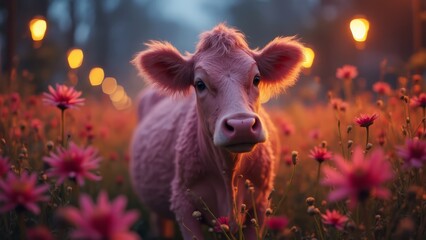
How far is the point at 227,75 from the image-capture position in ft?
9.41

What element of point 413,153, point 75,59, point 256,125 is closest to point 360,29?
point 256,125

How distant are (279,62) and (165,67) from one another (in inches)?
33.1

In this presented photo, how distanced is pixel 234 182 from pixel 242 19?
3395 centimetres

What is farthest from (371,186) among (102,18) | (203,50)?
(102,18)

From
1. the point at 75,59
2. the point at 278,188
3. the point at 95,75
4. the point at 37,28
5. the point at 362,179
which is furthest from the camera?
the point at 95,75

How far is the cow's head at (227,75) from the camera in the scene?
2488mm

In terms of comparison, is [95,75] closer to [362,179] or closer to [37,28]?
[37,28]

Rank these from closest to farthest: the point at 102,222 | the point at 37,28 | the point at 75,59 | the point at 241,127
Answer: the point at 102,222, the point at 241,127, the point at 37,28, the point at 75,59

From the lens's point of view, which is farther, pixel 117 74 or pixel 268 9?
pixel 117 74

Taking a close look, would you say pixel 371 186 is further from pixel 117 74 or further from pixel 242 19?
pixel 117 74

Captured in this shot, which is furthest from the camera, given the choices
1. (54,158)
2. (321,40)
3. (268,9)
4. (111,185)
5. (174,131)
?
(268,9)

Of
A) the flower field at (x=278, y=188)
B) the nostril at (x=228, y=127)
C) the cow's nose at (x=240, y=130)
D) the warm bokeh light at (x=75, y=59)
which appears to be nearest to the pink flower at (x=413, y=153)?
the flower field at (x=278, y=188)

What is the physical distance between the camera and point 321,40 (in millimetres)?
23188

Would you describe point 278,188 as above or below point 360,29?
below
